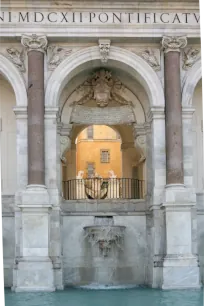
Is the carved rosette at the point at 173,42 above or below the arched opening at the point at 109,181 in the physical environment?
above

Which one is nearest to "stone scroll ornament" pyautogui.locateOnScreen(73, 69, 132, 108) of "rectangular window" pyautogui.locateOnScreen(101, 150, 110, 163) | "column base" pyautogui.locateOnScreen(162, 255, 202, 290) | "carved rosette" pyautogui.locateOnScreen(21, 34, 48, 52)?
"carved rosette" pyautogui.locateOnScreen(21, 34, 48, 52)

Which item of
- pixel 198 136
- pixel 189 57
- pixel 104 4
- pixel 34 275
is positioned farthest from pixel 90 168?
pixel 34 275

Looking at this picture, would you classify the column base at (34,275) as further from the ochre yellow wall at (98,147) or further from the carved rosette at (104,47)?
the ochre yellow wall at (98,147)

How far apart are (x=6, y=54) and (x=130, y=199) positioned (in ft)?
25.1

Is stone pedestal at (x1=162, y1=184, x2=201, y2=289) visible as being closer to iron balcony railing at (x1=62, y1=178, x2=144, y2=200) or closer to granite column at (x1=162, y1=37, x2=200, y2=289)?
granite column at (x1=162, y1=37, x2=200, y2=289)

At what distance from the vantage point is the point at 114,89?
23.6m

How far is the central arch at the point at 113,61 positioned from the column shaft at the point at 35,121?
0.57 metres

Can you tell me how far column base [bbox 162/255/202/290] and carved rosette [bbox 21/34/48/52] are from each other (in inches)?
355

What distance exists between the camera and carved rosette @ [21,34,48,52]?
2070 cm

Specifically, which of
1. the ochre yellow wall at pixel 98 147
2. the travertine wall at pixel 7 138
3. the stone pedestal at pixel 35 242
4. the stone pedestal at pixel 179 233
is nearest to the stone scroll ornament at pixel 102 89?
the travertine wall at pixel 7 138

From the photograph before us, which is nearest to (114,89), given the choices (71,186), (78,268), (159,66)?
(159,66)

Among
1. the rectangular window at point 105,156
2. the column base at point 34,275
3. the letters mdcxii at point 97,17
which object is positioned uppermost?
the letters mdcxii at point 97,17

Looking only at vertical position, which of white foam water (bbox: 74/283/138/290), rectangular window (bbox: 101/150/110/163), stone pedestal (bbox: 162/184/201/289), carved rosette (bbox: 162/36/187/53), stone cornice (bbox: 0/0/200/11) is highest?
A: stone cornice (bbox: 0/0/200/11)

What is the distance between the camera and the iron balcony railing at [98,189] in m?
24.4
